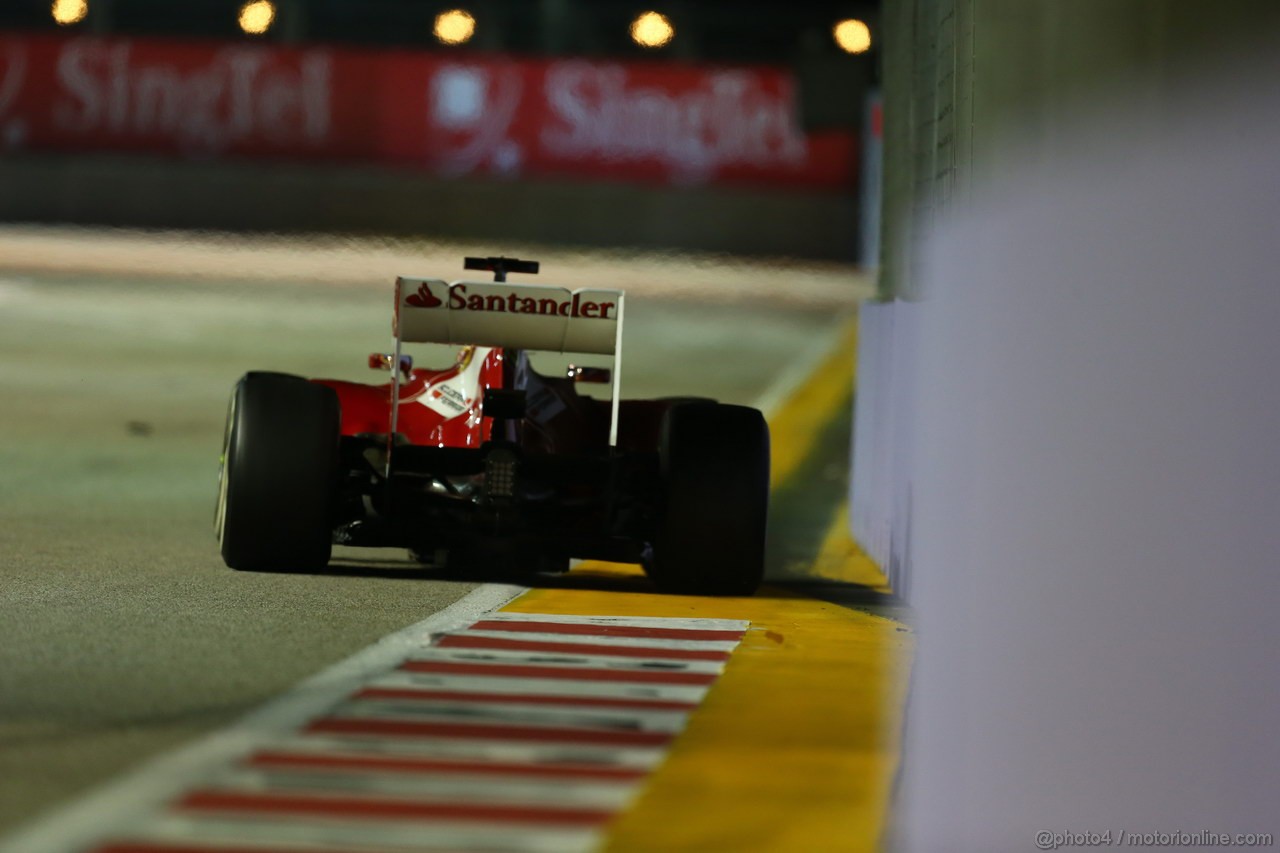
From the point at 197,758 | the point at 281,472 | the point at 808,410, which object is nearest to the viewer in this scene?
the point at 197,758

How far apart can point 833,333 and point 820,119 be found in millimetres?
10999

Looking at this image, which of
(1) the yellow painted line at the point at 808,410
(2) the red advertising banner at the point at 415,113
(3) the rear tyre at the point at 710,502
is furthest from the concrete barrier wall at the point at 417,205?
(3) the rear tyre at the point at 710,502

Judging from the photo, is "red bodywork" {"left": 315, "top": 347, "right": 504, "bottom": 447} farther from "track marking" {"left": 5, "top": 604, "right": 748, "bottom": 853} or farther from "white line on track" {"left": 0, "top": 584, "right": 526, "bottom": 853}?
"track marking" {"left": 5, "top": 604, "right": 748, "bottom": 853}

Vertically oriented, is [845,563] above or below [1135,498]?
below

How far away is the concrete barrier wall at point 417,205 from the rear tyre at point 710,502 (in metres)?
20.3

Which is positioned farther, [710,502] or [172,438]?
[172,438]

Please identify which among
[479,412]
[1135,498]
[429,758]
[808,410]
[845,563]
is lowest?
[429,758]

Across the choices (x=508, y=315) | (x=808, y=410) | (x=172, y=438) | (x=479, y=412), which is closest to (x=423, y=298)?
(x=508, y=315)

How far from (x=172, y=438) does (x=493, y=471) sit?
7679mm

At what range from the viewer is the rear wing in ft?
30.6

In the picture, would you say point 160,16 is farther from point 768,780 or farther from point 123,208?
point 768,780

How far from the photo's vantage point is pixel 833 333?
2450 cm

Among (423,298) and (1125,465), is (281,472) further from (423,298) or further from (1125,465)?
(1125,465)

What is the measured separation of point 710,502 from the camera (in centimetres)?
926
